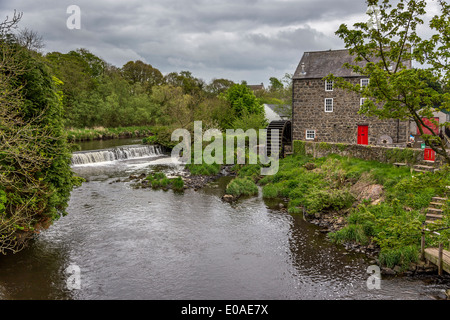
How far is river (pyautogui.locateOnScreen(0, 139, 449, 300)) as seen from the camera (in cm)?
1098

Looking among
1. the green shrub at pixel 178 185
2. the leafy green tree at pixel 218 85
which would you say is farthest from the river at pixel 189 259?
the leafy green tree at pixel 218 85

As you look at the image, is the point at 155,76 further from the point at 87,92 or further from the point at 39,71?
the point at 39,71

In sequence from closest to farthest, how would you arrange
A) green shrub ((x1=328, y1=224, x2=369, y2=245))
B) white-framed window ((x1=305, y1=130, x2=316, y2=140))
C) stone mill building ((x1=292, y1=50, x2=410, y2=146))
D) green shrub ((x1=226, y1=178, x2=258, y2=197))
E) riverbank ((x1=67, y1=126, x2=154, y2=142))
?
green shrub ((x1=328, y1=224, x2=369, y2=245)), green shrub ((x1=226, y1=178, x2=258, y2=197)), stone mill building ((x1=292, y1=50, x2=410, y2=146)), white-framed window ((x1=305, y1=130, x2=316, y2=140)), riverbank ((x1=67, y1=126, x2=154, y2=142))

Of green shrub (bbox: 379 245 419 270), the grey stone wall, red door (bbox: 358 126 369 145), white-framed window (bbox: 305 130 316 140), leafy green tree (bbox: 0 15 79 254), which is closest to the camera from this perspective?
leafy green tree (bbox: 0 15 79 254)

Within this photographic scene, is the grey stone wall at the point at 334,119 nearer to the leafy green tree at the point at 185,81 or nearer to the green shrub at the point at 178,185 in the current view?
the green shrub at the point at 178,185

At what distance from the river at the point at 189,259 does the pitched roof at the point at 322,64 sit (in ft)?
52.6

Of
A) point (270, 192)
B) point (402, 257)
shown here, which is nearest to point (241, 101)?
point (270, 192)

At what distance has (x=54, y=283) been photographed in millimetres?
11344

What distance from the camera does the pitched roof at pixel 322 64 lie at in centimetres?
2997

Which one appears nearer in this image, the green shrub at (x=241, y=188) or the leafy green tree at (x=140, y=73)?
the green shrub at (x=241, y=188)

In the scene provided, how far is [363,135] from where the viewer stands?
29328 mm

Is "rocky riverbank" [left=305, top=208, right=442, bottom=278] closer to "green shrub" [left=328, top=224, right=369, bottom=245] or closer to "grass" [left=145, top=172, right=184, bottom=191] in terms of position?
"green shrub" [left=328, top=224, right=369, bottom=245]

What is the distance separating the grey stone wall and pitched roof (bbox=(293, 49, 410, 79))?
0.63 meters

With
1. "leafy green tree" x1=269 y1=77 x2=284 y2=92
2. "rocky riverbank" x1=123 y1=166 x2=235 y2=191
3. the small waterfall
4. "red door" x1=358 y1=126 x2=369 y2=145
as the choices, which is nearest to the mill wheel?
"rocky riverbank" x1=123 y1=166 x2=235 y2=191
